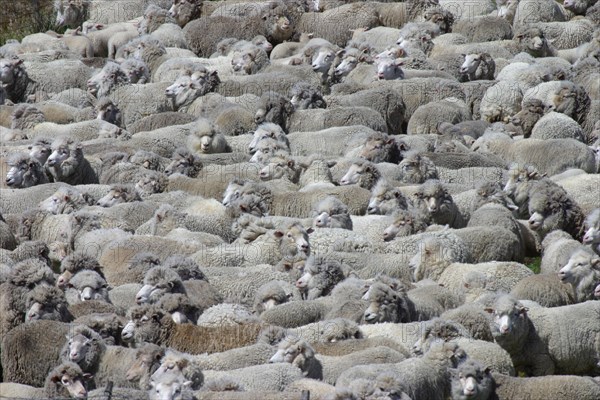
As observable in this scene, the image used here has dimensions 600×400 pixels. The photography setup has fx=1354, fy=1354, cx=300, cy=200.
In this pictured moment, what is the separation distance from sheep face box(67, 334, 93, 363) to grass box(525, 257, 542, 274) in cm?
569

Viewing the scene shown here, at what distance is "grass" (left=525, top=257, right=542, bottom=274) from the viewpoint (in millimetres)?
15086

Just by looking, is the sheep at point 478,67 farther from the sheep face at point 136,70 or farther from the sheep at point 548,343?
the sheep at point 548,343

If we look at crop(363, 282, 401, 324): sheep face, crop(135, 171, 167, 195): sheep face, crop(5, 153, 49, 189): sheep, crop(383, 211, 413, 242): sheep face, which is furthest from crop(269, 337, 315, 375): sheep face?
crop(5, 153, 49, 189): sheep

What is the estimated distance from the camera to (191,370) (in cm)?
1059

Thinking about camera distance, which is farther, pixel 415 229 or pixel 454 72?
pixel 454 72

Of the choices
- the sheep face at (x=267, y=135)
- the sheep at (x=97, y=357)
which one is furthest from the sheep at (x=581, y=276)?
the sheep face at (x=267, y=135)

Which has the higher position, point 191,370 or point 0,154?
point 191,370

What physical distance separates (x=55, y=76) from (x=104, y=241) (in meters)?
7.84

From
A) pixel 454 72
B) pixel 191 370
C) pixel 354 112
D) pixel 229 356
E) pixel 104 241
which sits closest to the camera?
pixel 191 370

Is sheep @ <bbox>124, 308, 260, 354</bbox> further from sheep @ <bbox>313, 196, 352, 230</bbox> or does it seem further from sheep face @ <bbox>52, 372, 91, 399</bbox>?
sheep @ <bbox>313, 196, 352, 230</bbox>

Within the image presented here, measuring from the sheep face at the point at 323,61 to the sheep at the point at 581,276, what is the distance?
8.76 metres

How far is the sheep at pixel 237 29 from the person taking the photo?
24.4 m

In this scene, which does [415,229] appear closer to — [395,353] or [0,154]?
[395,353]

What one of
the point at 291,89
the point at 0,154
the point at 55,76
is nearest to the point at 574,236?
the point at 291,89
